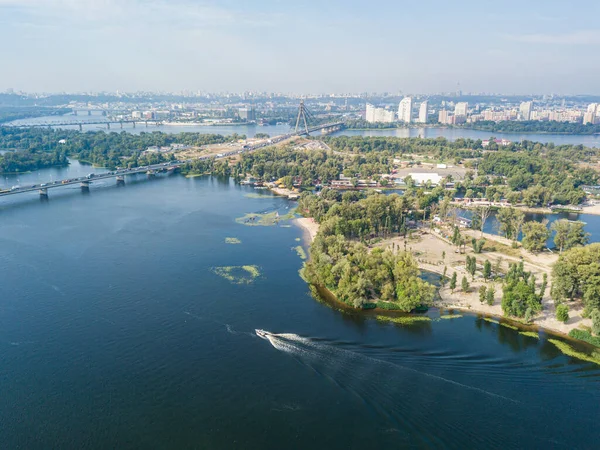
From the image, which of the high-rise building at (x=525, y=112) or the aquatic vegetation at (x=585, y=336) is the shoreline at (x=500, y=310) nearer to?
the aquatic vegetation at (x=585, y=336)

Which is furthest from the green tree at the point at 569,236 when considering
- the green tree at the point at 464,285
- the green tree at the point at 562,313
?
the green tree at the point at 464,285

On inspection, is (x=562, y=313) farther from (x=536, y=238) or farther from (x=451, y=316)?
(x=536, y=238)

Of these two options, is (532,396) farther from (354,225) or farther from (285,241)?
(285,241)

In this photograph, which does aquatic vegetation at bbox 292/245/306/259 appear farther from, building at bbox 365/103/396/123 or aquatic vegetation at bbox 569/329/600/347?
building at bbox 365/103/396/123

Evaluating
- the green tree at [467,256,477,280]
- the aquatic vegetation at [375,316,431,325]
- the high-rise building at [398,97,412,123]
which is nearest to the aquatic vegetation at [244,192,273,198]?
the green tree at [467,256,477,280]

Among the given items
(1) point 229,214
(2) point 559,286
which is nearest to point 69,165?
(1) point 229,214
